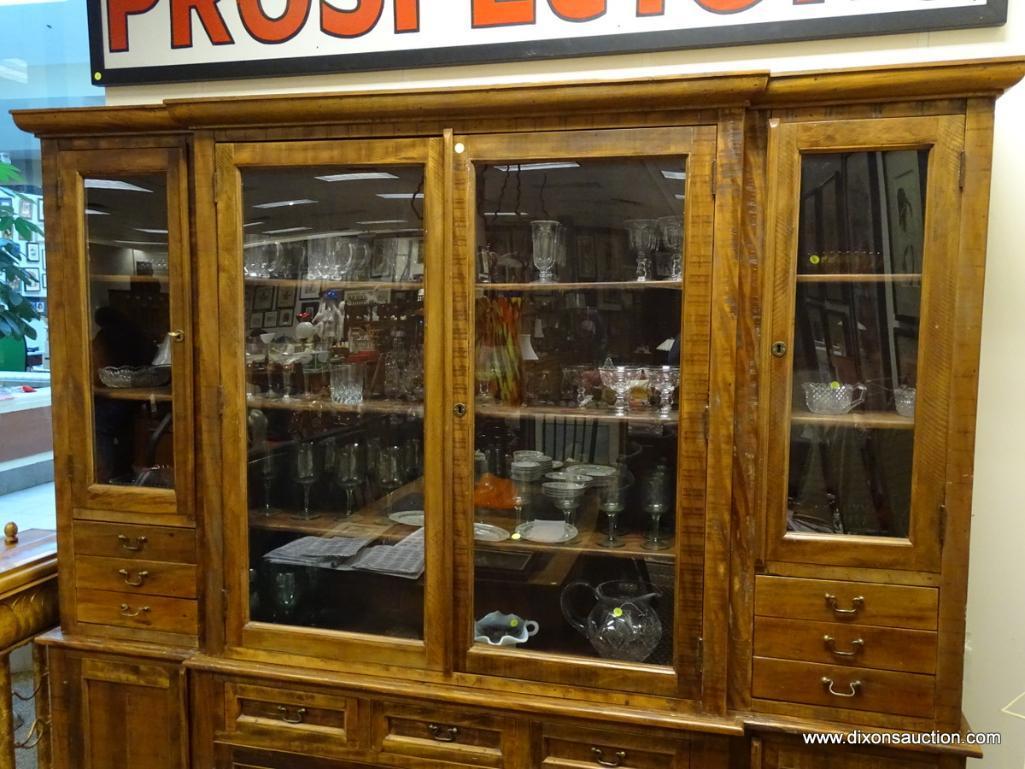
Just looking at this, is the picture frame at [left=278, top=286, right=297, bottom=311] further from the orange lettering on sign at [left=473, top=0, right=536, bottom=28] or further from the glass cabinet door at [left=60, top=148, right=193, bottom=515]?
the orange lettering on sign at [left=473, top=0, right=536, bottom=28]

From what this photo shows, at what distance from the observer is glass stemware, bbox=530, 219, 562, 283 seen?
165 centimetres

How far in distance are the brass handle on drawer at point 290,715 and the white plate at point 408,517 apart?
1.60ft

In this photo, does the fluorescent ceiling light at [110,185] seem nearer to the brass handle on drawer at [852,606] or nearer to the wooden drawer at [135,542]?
the wooden drawer at [135,542]

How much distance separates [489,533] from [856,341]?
35.1 inches

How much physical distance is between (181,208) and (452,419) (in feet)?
2.64

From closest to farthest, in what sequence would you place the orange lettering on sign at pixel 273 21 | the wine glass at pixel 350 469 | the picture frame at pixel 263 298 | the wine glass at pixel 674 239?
the wine glass at pixel 674 239 → the picture frame at pixel 263 298 → the wine glass at pixel 350 469 → the orange lettering on sign at pixel 273 21

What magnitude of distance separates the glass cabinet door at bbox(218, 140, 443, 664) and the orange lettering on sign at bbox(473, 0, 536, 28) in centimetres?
55

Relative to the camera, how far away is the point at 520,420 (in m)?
1.69

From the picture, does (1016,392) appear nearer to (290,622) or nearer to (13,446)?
(290,622)

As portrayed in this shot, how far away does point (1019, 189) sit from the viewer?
67.0 inches

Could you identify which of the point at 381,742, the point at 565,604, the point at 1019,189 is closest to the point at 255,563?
the point at 381,742

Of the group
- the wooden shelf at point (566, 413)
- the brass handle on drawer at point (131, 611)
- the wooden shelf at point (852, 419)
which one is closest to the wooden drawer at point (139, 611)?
the brass handle on drawer at point (131, 611)

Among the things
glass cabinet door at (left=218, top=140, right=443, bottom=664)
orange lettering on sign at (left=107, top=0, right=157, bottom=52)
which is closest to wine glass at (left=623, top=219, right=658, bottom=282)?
glass cabinet door at (left=218, top=140, right=443, bottom=664)

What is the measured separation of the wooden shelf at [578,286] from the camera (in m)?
1.58
